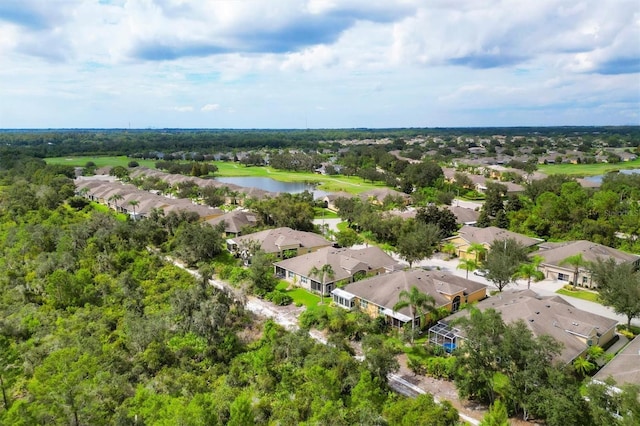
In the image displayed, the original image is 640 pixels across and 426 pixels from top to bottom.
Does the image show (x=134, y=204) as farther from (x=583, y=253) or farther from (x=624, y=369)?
(x=624, y=369)

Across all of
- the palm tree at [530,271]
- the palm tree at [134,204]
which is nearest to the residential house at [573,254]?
the palm tree at [530,271]

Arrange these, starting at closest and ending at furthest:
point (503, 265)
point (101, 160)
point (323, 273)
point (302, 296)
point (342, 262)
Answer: point (503, 265)
point (323, 273)
point (302, 296)
point (342, 262)
point (101, 160)

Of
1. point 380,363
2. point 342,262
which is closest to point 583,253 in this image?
point 342,262

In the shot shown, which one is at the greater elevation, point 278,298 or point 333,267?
point 333,267

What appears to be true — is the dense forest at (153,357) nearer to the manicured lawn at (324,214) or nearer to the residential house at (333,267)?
the residential house at (333,267)

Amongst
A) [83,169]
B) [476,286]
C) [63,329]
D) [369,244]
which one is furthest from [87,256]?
[83,169]

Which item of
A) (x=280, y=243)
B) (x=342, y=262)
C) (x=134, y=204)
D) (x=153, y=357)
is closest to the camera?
(x=153, y=357)

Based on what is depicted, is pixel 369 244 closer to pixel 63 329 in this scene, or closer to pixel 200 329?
pixel 200 329

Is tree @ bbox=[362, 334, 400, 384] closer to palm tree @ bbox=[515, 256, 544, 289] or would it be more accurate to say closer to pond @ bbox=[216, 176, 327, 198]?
palm tree @ bbox=[515, 256, 544, 289]
